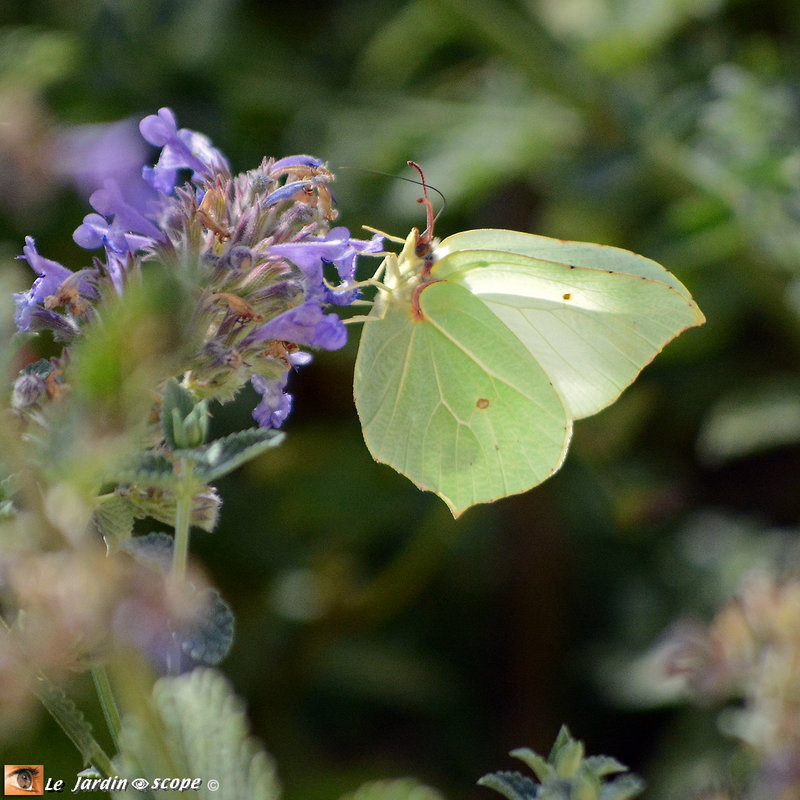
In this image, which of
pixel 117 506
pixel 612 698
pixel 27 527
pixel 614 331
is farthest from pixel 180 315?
pixel 612 698

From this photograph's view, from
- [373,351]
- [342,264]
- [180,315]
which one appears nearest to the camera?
[180,315]

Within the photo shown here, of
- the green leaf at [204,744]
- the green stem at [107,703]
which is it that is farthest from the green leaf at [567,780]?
the green stem at [107,703]

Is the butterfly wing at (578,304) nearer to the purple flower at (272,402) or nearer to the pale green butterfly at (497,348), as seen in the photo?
the pale green butterfly at (497,348)

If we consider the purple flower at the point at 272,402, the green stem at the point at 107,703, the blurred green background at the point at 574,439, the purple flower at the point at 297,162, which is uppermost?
the purple flower at the point at 297,162

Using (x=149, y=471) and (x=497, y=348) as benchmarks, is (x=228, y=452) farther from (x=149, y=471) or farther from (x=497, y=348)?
(x=497, y=348)

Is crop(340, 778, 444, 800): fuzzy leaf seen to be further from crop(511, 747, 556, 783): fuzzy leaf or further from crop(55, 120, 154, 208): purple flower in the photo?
crop(55, 120, 154, 208): purple flower

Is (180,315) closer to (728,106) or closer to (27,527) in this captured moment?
(27,527)

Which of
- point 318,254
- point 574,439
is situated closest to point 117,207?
point 318,254
